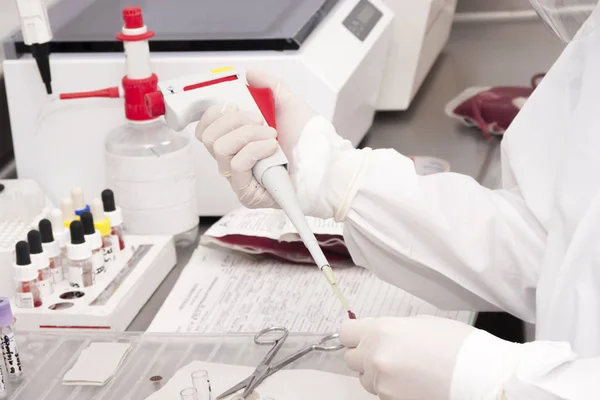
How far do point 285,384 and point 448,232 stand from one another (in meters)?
0.29

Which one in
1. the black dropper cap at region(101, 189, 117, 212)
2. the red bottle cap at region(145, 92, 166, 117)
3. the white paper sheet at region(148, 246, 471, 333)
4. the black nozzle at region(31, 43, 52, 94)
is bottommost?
the white paper sheet at region(148, 246, 471, 333)

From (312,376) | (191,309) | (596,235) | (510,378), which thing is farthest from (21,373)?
(596,235)

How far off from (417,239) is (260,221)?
0.38 metres

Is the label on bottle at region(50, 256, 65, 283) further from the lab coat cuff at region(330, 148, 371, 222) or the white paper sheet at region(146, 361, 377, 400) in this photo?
the lab coat cuff at region(330, 148, 371, 222)

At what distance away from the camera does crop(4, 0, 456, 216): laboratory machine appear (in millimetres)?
1420

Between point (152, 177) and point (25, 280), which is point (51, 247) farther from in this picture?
point (152, 177)

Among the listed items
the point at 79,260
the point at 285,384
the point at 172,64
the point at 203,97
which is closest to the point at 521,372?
the point at 285,384

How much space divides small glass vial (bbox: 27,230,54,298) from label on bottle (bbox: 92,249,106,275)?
0.22 feet

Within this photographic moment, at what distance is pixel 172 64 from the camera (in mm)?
1420

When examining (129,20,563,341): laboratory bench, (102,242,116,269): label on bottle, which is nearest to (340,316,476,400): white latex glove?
(129,20,563,341): laboratory bench

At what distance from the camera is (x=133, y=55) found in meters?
1.31

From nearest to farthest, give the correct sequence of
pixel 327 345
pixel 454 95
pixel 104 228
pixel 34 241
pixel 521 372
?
pixel 521 372 → pixel 327 345 → pixel 34 241 → pixel 104 228 → pixel 454 95

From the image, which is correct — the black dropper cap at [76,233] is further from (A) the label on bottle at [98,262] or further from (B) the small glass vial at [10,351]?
(B) the small glass vial at [10,351]

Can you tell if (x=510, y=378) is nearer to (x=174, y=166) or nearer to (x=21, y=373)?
(x=21, y=373)
